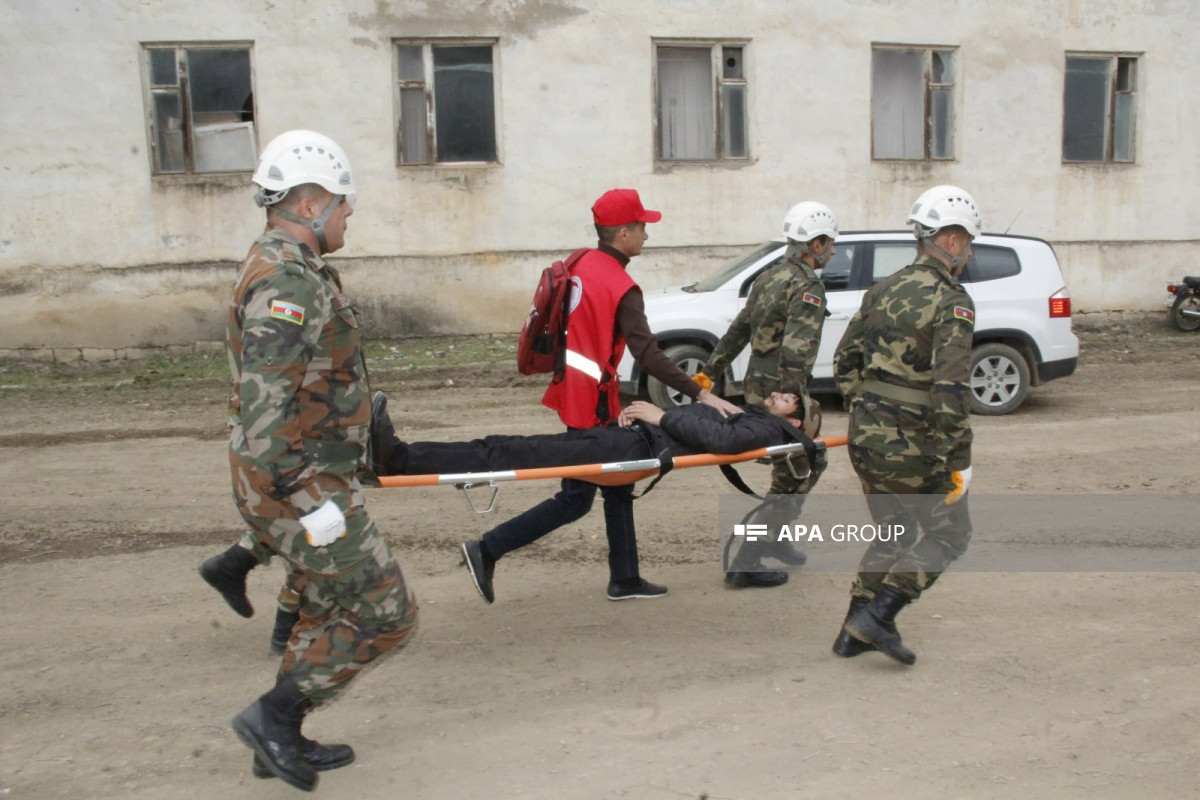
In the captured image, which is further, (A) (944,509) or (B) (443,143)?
(B) (443,143)

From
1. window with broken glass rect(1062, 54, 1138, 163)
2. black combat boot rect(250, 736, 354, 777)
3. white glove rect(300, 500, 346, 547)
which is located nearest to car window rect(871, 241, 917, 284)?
black combat boot rect(250, 736, 354, 777)

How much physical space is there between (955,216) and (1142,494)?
384cm

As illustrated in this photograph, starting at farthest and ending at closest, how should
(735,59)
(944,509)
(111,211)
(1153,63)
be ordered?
(1153,63)
(735,59)
(111,211)
(944,509)

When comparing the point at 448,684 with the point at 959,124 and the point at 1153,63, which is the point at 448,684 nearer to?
the point at 959,124

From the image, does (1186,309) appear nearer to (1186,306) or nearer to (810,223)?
(1186,306)

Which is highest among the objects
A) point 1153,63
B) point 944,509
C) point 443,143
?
point 1153,63

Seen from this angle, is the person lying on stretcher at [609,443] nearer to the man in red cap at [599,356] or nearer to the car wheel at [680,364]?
the man in red cap at [599,356]

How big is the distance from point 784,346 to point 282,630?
2.98m

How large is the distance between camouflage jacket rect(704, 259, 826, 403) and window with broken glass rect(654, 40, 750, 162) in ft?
33.6

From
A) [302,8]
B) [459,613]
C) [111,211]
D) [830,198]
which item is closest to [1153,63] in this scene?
[830,198]

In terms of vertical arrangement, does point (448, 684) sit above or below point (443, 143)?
below

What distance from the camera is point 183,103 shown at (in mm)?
15227

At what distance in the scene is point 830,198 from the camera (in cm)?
1669

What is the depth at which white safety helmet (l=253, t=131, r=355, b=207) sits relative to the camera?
3402 millimetres
